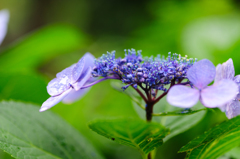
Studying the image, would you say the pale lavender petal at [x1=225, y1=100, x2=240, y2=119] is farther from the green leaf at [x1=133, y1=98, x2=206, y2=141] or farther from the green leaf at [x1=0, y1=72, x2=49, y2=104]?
the green leaf at [x1=0, y1=72, x2=49, y2=104]

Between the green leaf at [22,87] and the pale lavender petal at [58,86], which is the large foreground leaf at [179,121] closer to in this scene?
the pale lavender petal at [58,86]

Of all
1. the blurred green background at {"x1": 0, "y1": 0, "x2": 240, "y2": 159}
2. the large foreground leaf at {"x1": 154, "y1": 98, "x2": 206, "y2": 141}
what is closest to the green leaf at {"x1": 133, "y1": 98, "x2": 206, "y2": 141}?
the large foreground leaf at {"x1": 154, "y1": 98, "x2": 206, "y2": 141}

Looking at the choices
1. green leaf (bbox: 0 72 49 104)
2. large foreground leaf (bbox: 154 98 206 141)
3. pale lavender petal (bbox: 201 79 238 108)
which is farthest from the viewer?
green leaf (bbox: 0 72 49 104)

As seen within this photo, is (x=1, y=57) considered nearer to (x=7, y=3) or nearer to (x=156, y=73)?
(x=156, y=73)

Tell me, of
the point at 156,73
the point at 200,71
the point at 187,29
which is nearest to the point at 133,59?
the point at 156,73

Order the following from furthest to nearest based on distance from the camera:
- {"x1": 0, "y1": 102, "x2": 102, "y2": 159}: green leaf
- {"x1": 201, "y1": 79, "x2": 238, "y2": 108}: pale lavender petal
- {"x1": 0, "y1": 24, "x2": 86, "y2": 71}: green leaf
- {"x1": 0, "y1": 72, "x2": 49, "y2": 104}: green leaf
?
{"x1": 0, "y1": 24, "x2": 86, "y2": 71}: green leaf < {"x1": 0, "y1": 72, "x2": 49, "y2": 104}: green leaf < {"x1": 0, "y1": 102, "x2": 102, "y2": 159}: green leaf < {"x1": 201, "y1": 79, "x2": 238, "y2": 108}: pale lavender petal

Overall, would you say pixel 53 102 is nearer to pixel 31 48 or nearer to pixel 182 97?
pixel 182 97

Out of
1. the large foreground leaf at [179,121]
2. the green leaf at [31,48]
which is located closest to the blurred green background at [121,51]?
the green leaf at [31,48]
